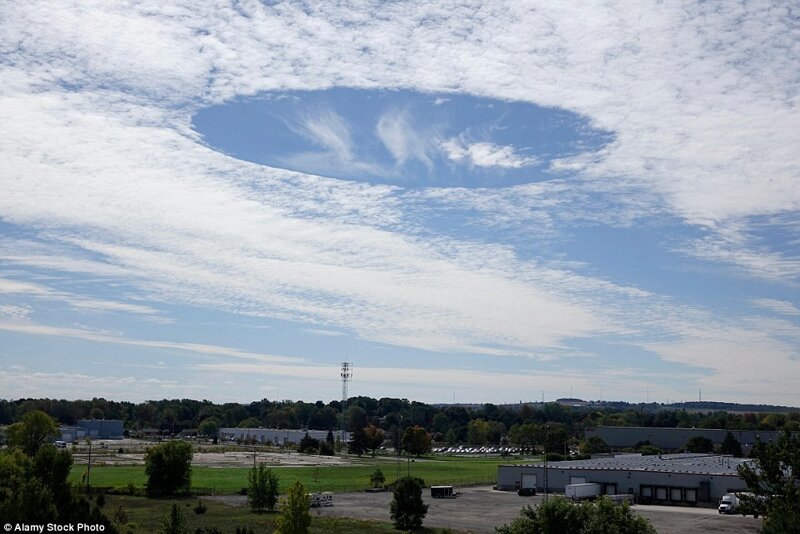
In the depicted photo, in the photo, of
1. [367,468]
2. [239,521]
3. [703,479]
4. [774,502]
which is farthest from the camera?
[367,468]

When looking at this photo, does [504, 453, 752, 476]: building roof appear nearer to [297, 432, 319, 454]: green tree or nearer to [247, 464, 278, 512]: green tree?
[247, 464, 278, 512]: green tree

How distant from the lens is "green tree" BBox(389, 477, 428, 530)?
59312 millimetres

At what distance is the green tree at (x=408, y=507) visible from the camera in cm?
5931

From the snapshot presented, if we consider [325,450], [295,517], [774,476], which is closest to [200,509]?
[295,517]

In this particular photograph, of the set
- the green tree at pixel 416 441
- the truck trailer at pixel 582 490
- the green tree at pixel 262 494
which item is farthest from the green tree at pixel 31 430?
the green tree at pixel 416 441

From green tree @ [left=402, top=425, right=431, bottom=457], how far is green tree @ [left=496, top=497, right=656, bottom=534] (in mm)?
135399

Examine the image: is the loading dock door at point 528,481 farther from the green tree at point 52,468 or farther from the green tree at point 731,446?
the green tree at point 52,468

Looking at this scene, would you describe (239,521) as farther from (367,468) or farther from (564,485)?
(367,468)

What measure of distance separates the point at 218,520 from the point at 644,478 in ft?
141

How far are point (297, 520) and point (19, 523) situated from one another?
587 inches

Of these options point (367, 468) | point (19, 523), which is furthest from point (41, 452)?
point (367, 468)

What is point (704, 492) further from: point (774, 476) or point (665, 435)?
point (665, 435)

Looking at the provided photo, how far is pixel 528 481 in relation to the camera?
89.9 m

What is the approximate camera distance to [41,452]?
130 feet
